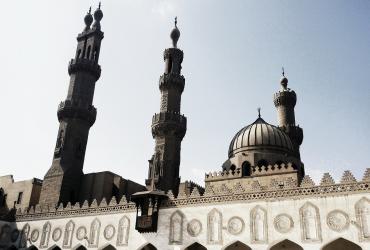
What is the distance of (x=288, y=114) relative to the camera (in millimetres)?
33062

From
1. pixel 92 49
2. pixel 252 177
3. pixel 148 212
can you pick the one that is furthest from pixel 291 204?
pixel 92 49

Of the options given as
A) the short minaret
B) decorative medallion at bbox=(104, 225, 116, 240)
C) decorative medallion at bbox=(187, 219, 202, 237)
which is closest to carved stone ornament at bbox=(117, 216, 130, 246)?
decorative medallion at bbox=(104, 225, 116, 240)

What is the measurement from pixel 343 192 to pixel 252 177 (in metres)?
10.6

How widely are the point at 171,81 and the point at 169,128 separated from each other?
3.71 metres

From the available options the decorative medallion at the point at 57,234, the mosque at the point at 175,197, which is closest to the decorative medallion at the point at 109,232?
the mosque at the point at 175,197

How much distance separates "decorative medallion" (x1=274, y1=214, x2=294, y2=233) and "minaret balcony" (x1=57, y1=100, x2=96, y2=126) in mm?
17242

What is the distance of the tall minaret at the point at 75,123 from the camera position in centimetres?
2605

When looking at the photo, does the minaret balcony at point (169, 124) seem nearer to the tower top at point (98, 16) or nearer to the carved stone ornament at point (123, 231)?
the carved stone ornament at point (123, 231)

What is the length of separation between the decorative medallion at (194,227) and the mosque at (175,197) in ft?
0.15

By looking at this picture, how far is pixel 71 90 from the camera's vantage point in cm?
2928

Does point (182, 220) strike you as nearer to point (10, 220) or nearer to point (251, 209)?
point (251, 209)

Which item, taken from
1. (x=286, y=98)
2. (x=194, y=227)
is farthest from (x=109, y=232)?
(x=286, y=98)

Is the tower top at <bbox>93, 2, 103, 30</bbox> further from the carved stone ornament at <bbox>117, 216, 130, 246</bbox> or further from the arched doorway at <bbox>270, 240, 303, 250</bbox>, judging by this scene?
the arched doorway at <bbox>270, 240, 303, 250</bbox>

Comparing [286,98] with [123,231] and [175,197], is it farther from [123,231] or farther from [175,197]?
[123,231]
